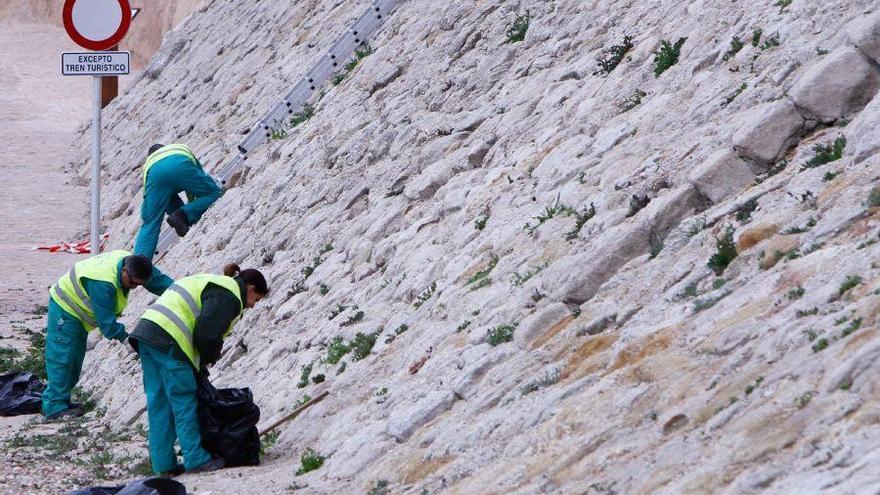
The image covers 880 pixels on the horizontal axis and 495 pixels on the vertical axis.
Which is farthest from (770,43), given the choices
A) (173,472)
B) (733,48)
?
(173,472)

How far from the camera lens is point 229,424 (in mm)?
8570

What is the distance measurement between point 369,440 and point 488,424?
105cm

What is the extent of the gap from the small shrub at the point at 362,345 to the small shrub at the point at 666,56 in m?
2.69

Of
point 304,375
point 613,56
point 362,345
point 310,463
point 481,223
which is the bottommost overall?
point 310,463

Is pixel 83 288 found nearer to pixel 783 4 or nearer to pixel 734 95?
pixel 734 95

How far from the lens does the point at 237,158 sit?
15.3 metres

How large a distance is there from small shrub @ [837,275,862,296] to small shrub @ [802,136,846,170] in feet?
5.14

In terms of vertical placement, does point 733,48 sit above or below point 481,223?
above

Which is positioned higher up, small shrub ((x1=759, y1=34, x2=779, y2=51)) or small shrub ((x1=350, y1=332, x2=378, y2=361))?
small shrub ((x1=759, y1=34, x2=779, y2=51))

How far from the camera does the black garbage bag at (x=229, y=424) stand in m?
8.48

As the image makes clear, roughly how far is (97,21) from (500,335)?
501cm

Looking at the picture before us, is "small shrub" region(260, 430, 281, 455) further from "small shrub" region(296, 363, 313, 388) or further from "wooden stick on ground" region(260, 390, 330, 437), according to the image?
"small shrub" region(296, 363, 313, 388)

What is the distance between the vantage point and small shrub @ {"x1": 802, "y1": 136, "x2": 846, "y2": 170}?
24.1 ft

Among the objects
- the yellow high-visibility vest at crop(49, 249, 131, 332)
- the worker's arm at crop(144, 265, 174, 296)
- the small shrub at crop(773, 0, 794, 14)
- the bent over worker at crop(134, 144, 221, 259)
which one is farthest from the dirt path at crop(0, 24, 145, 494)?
the small shrub at crop(773, 0, 794, 14)
